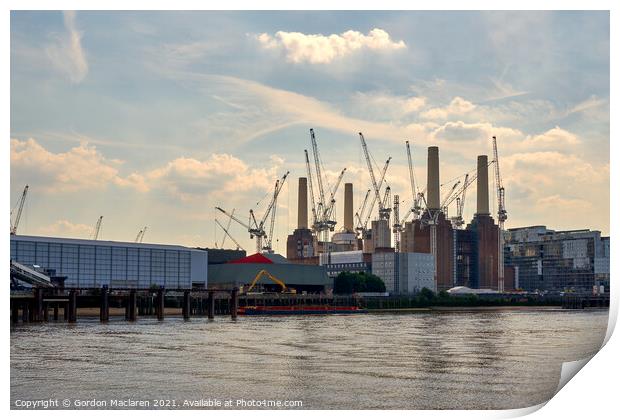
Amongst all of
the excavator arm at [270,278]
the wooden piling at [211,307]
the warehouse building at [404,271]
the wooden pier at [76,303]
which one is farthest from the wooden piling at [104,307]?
the warehouse building at [404,271]

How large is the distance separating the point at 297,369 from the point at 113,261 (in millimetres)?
70147

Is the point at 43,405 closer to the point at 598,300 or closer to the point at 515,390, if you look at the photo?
the point at 515,390

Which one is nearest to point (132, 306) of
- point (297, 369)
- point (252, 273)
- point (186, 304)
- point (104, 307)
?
point (104, 307)

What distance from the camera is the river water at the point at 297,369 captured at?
2611 centimetres

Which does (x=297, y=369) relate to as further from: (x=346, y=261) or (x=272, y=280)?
(x=346, y=261)

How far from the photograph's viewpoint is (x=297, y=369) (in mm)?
32844

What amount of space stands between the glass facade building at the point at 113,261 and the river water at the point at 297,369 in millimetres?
40752

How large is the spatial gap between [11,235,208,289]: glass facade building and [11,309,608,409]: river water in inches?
1604

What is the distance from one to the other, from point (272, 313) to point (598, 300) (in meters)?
85.5

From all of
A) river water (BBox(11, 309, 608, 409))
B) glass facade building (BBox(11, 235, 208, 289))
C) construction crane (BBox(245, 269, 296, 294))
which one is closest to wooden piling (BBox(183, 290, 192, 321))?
glass facade building (BBox(11, 235, 208, 289))

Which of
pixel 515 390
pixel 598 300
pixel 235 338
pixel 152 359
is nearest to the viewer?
pixel 515 390

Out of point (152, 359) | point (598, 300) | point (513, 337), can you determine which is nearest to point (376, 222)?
point (598, 300)

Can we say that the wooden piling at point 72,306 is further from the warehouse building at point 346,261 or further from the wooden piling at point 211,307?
the warehouse building at point 346,261

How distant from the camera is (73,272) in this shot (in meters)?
95.1
